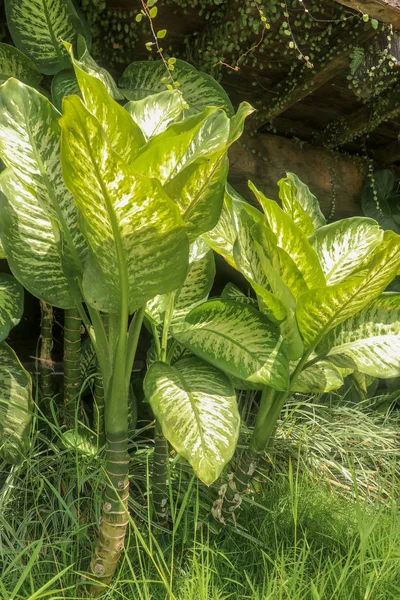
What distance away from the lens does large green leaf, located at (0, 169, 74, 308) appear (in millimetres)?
991

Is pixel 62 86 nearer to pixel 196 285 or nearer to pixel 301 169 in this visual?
pixel 196 285

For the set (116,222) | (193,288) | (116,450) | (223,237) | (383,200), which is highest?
(116,222)

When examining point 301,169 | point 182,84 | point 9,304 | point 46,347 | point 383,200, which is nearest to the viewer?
point 9,304

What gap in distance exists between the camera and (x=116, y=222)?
0.86 metres

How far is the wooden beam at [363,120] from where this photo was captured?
83.6 inches

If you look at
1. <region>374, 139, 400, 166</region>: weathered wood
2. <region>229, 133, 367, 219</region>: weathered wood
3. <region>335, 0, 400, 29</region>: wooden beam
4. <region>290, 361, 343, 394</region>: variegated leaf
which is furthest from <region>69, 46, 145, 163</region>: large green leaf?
<region>374, 139, 400, 166</region>: weathered wood

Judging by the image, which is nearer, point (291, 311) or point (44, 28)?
point (291, 311)

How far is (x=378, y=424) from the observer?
7.71 feet

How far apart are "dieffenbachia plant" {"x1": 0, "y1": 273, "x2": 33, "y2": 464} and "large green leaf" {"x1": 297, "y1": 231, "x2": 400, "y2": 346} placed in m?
0.60

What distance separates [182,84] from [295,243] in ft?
2.16

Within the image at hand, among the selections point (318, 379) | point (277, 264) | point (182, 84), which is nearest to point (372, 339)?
point (318, 379)

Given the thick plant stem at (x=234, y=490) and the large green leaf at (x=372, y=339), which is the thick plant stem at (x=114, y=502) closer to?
the thick plant stem at (x=234, y=490)

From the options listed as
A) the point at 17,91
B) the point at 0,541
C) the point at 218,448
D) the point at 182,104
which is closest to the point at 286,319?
the point at 218,448

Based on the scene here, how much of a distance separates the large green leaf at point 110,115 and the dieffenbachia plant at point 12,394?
→ 486mm
